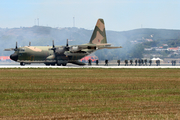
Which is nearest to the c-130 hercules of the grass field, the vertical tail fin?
the vertical tail fin

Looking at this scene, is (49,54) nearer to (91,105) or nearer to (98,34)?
(98,34)

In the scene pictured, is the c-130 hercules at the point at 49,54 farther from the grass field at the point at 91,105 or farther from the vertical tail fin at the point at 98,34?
the grass field at the point at 91,105

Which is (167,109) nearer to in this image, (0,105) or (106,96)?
(106,96)

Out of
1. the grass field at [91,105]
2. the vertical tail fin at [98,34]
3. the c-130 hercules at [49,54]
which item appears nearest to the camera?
the grass field at [91,105]

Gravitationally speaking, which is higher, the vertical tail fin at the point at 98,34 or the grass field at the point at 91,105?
the vertical tail fin at the point at 98,34

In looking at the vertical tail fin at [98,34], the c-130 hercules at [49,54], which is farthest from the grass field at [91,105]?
the vertical tail fin at [98,34]

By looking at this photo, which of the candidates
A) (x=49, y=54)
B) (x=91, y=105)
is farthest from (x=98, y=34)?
(x=91, y=105)

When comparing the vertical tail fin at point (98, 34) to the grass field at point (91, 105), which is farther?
the vertical tail fin at point (98, 34)

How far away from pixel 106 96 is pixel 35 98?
167 inches

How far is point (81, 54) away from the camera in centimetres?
6194

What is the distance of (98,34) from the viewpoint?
220ft

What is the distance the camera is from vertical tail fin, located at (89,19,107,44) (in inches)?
2630

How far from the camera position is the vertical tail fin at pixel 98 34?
6681 centimetres

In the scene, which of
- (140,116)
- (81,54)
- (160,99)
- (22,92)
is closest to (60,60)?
(81,54)
